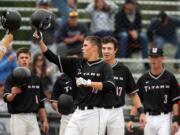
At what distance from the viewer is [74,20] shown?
12312 millimetres

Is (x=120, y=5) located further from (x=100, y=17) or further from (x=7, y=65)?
(x=7, y=65)

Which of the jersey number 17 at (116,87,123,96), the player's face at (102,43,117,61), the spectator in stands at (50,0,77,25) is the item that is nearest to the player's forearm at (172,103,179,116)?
the jersey number 17 at (116,87,123,96)

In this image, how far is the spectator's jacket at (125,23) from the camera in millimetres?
12555

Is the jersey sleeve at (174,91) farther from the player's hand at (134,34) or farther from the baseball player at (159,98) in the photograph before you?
the player's hand at (134,34)

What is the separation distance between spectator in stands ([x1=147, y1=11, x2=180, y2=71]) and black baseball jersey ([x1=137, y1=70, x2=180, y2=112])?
265cm

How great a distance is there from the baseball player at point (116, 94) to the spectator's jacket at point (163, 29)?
2992mm

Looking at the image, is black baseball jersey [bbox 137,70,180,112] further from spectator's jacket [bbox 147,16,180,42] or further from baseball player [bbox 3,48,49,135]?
spectator's jacket [bbox 147,16,180,42]

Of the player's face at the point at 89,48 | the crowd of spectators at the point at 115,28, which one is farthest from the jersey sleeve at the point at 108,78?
the crowd of spectators at the point at 115,28

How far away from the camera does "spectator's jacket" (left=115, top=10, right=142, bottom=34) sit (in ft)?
41.2

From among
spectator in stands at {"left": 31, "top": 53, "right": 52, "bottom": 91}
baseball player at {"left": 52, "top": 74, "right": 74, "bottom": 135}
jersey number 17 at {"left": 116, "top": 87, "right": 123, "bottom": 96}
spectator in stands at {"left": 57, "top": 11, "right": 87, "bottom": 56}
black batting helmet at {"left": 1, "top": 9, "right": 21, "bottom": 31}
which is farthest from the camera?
spectator in stands at {"left": 57, "top": 11, "right": 87, "bottom": 56}

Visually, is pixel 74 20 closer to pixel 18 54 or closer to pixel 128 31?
pixel 128 31

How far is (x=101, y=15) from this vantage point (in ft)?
41.2

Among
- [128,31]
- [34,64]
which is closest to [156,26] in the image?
[128,31]

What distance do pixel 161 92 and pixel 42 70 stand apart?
9.15ft
